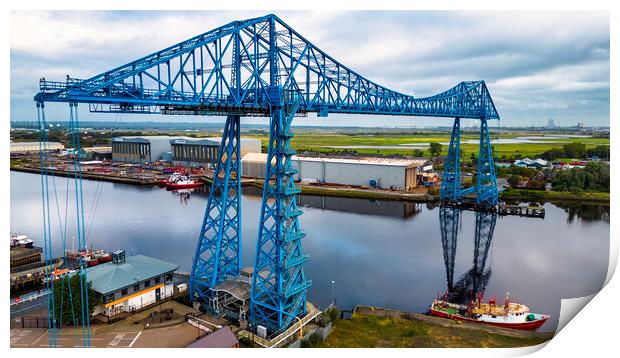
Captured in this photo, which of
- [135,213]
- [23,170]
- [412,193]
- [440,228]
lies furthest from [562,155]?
[23,170]

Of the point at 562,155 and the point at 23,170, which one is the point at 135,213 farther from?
the point at 562,155

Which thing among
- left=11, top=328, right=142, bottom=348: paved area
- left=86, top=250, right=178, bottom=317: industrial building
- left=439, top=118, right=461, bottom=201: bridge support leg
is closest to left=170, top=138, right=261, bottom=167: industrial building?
left=439, top=118, right=461, bottom=201: bridge support leg

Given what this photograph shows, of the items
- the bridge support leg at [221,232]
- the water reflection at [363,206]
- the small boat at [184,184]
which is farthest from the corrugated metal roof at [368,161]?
the bridge support leg at [221,232]

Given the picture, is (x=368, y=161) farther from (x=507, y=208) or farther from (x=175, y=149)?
(x=175, y=149)

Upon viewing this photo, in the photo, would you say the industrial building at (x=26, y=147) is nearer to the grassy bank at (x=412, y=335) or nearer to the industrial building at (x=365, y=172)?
the industrial building at (x=365, y=172)

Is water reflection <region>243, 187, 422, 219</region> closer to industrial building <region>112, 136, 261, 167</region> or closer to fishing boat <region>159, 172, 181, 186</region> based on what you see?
fishing boat <region>159, 172, 181, 186</region>
